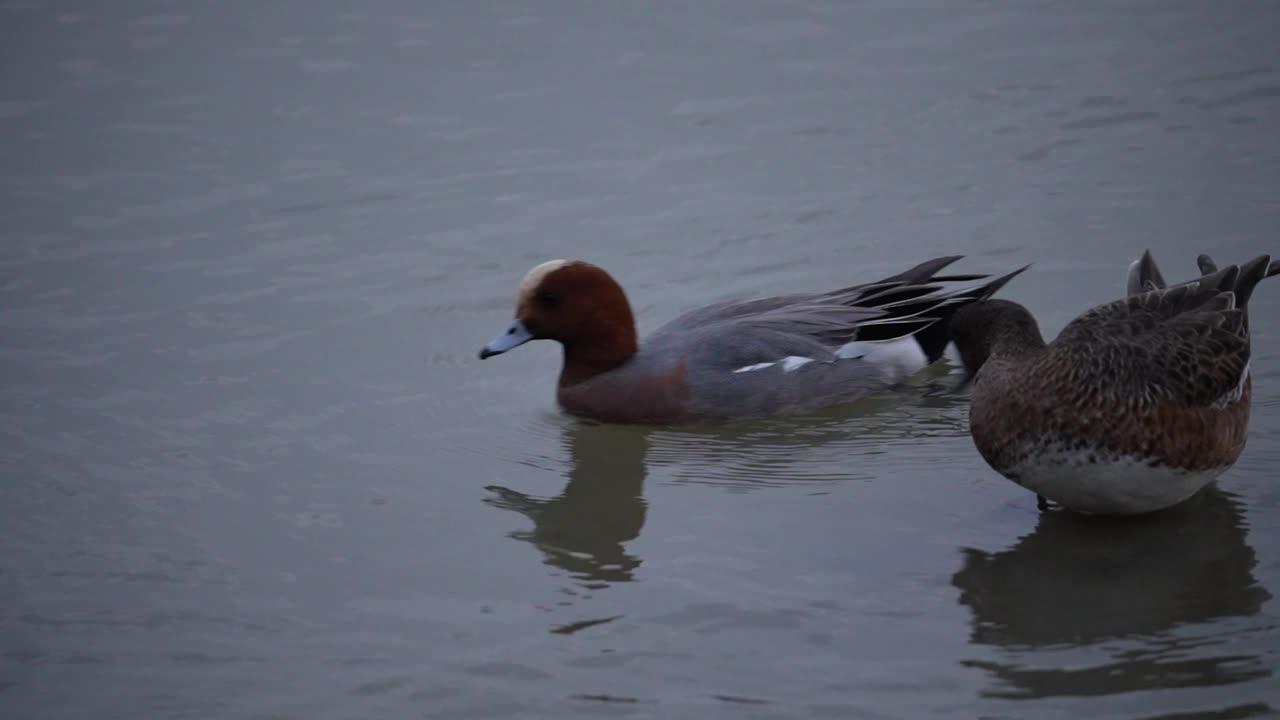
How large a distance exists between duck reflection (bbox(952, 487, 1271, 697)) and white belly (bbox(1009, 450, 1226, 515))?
172 mm

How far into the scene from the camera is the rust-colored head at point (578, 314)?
797 centimetres

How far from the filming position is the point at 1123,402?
5633 millimetres

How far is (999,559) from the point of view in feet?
19.4

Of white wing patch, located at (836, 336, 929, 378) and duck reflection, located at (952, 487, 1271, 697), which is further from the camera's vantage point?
white wing patch, located at (836, 336, 929, 378)

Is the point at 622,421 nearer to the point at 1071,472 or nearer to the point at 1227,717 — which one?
A: the point at 1071,472

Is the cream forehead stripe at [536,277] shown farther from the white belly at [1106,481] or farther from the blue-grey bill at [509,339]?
the white belly at [1106,481]

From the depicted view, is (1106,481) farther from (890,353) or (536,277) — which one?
(536,277)

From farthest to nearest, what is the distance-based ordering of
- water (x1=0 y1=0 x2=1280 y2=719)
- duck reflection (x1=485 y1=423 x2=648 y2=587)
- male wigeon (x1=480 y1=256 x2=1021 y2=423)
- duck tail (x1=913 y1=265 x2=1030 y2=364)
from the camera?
duck tail (x1=913 y1=265 x2=1030 y2=364), male wigeon (x1=480 y1=256 x2=1021 y2=423), duck reflection (x1=485 y1=423 x2=648 y2=587), water (x1=0 y1=0 x2=1280 y2=719)

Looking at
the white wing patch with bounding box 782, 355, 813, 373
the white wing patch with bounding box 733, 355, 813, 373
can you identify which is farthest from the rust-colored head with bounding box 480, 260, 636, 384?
the white wing patch with bounding box 782, 355, 813, 373

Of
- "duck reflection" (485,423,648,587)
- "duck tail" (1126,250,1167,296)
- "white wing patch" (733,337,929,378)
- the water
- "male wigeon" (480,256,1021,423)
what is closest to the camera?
the water

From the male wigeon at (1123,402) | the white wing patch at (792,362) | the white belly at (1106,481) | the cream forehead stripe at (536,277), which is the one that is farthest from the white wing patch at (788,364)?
the white belly at (1106,481)

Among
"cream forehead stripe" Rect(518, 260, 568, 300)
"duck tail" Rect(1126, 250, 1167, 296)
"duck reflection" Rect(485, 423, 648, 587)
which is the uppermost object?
"duck tail" Rect(1126, 250, 1167, 296)

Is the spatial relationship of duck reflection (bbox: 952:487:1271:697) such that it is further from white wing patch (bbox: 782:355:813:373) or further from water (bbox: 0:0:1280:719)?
white wing patch (bbox: 782:355:813:373)

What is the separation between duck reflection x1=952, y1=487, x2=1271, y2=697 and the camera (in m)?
5.05
